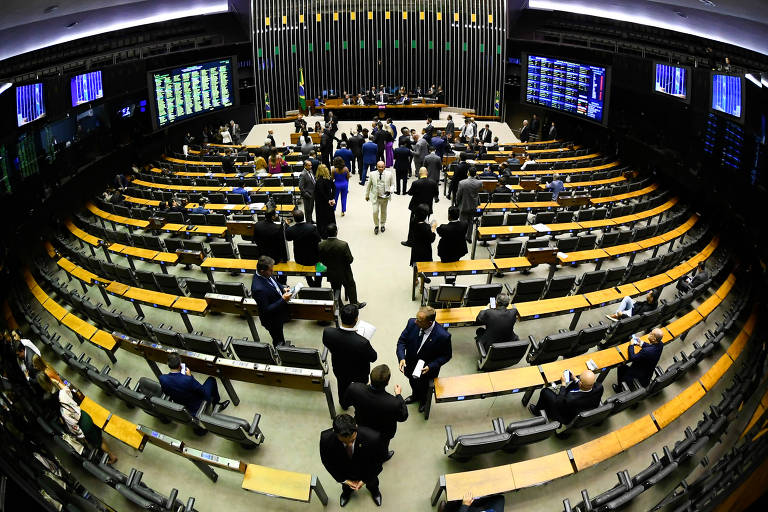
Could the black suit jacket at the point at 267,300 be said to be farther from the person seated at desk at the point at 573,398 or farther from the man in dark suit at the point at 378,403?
the person seated at desk at the point at 573,398

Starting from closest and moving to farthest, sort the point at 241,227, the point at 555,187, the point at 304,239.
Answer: the point at 304,239, the point at 241,227, the point at 555,187

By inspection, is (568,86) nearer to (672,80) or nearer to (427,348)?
(672,80)

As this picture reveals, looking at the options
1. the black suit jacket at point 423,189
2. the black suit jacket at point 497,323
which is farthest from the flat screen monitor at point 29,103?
the black suit jacket at point 497,323

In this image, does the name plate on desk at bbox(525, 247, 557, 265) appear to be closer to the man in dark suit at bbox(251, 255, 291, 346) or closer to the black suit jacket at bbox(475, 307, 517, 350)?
the black suit jacket at bbox(475, 307, 517, 350)

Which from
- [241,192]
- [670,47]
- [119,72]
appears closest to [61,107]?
[119,72]

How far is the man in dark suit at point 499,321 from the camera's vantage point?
4.66 metres

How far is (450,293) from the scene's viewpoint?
5.28 m

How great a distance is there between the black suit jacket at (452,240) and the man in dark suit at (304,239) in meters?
1.76

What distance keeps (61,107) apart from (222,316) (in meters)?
7.50

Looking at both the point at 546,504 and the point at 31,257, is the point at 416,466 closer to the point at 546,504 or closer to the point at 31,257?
the point at 546,504

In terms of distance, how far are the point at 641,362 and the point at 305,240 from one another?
14.4ft

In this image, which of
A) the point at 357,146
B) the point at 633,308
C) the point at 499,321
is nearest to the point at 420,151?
the point at 357,146

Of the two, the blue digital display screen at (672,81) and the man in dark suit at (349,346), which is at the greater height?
the blue digital display screen at (672,81)

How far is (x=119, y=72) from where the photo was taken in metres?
11.8
